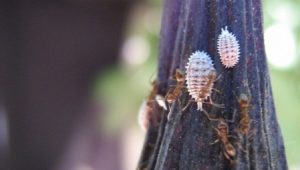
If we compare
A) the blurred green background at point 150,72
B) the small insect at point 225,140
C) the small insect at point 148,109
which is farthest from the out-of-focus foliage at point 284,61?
the small insect at point 225,140

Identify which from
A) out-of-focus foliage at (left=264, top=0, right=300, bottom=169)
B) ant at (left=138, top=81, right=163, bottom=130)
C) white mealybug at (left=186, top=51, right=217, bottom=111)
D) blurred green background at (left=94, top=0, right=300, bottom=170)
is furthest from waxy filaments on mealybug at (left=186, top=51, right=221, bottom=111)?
out-of-focus foliage at (left=264, top=0, right=300, bottom=169)

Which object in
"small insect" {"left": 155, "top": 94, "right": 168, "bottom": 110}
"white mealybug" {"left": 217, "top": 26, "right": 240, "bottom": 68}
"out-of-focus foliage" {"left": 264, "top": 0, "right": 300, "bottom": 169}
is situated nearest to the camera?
"white mealybug" {"left": 217, "top": 26, "right": 240, "bottom": 68}

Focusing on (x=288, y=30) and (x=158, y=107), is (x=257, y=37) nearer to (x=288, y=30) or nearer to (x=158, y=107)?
(x=158, y=107)

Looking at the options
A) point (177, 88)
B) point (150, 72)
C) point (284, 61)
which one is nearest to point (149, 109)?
point (177, 88)

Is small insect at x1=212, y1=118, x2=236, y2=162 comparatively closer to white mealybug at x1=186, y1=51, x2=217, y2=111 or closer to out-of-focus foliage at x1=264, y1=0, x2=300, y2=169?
white mealybug at x1=186, y1=51, x2=217, y2=111

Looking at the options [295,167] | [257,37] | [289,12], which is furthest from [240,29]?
[289,12]

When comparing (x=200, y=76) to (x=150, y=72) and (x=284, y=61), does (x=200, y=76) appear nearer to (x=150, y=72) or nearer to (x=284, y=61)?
(x=284, y=61)
